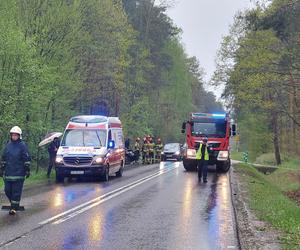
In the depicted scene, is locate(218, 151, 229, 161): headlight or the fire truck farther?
the fire truck

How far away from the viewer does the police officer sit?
11828 millimetres

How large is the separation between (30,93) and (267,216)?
13.1m

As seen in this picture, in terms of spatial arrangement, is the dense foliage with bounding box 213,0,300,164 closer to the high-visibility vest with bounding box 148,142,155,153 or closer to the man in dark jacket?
the high-visibility vest with bounding box 148,142,155,153

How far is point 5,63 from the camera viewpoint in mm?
21938

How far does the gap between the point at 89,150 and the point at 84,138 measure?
109cm

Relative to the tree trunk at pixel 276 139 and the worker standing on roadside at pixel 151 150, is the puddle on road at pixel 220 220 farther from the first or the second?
the tree trunk at pixel 276 139

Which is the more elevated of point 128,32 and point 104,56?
point 128,32

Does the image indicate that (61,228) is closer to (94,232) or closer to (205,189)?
(94,232)

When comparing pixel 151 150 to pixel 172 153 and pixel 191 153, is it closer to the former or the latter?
pixel 172 153

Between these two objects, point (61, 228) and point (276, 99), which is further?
point (276, 99)

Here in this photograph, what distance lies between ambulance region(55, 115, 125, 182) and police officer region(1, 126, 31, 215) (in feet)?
27.0

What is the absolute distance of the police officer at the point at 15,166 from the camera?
11.8m

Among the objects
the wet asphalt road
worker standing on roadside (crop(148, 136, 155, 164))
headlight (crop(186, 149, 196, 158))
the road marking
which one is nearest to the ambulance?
the road marking

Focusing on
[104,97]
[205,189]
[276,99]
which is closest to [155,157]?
[104,97]
